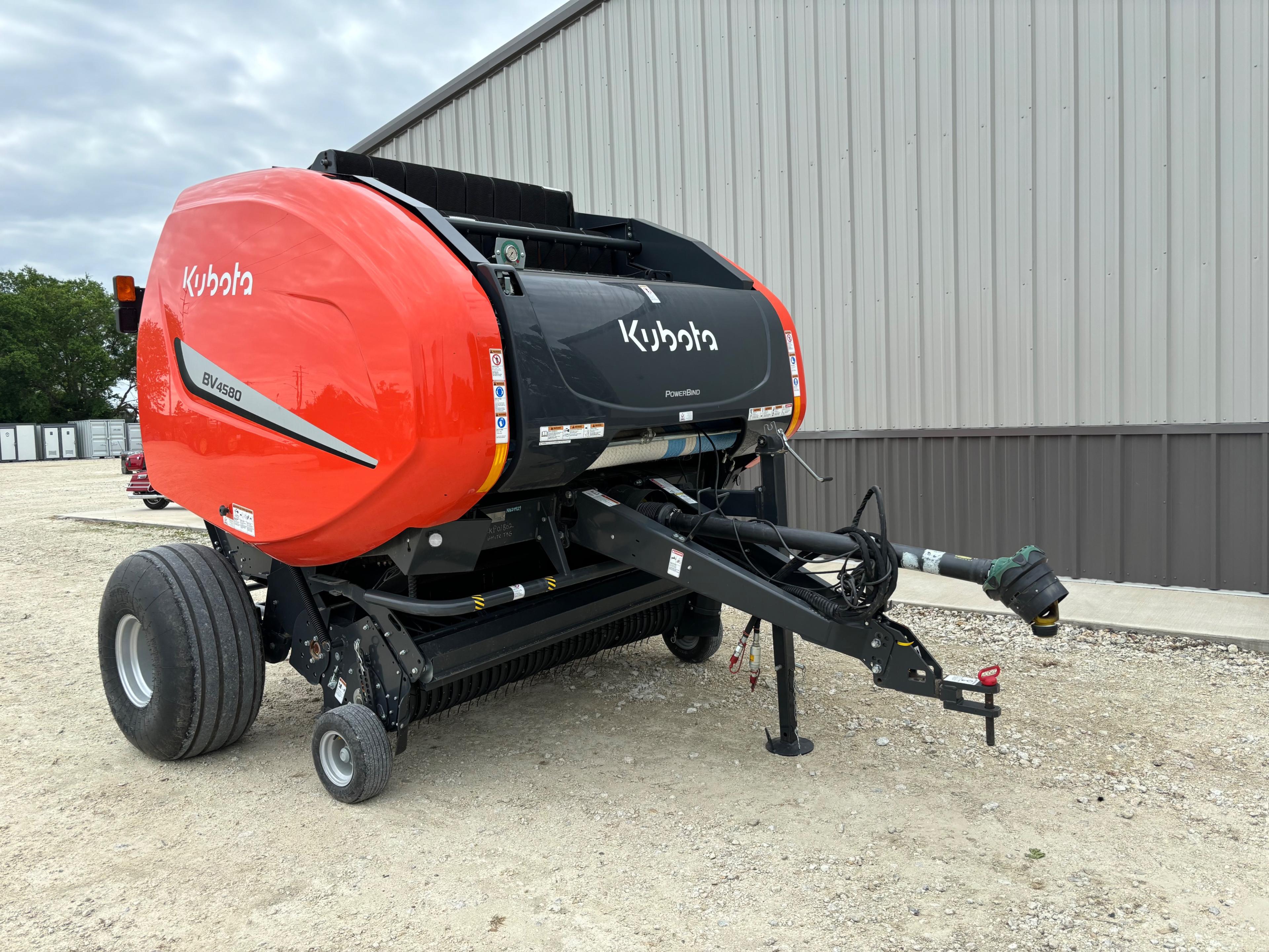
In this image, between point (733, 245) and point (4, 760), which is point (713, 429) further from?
point (733, 245)

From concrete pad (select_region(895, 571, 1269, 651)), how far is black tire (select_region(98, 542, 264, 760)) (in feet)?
12.1

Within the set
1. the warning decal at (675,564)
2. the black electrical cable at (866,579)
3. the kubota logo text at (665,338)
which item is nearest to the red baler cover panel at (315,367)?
the kubota logo text at (665,338)

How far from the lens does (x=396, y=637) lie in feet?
11.4

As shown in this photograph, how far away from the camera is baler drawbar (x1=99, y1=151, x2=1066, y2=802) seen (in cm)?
301

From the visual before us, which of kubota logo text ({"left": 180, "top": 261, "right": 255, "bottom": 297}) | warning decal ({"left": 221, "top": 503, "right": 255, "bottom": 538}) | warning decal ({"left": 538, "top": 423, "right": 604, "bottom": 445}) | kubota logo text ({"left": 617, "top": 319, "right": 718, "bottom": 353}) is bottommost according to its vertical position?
warning decal ({"left": 221, "top": 503, "right": 255, "bottom": 538})

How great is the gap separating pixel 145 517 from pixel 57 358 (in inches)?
1732

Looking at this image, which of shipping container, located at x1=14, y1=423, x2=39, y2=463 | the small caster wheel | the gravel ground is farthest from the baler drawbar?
shipping container, located at x1=14, y1=423, x2=39, y2=463

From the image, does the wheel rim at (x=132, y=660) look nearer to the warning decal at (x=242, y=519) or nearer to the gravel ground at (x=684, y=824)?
the gravel ground at (x=684, y=824)

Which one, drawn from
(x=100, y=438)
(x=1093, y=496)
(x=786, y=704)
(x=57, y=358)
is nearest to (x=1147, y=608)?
(x=1093, y=496)

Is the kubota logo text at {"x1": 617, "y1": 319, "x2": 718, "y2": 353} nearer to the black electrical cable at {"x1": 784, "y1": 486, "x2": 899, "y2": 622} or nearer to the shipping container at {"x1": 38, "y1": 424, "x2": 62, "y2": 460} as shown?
the black electrical cable at {"x1": 784, "y1": 486, "x2": 899, "y2": 622}

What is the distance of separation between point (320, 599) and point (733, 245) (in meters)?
5.34

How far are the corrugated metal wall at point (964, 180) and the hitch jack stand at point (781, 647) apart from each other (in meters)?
3.18

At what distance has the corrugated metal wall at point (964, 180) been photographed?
5801mm

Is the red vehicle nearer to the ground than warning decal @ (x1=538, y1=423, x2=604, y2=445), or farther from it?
nearer to the ground
